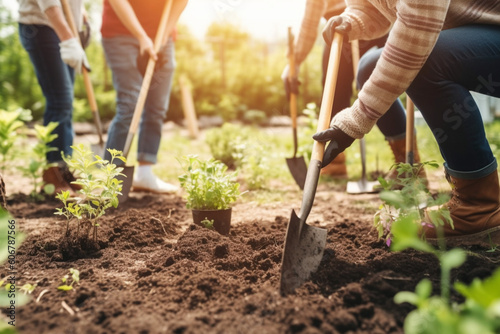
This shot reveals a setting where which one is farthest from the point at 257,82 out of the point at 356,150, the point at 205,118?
the point at 356,150

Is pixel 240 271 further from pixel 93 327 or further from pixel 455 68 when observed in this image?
pixel 455 68

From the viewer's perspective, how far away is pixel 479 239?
199cm

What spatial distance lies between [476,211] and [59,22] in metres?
2.93

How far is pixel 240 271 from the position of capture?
5.72ft

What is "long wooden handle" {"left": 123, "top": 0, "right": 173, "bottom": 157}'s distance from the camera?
3.21m

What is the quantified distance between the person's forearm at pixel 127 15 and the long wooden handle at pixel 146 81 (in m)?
0.17

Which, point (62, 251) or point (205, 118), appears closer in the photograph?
point (62, 251)

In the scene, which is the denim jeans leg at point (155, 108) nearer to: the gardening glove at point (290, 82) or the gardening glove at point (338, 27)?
the gardening glove at point (290, 82)

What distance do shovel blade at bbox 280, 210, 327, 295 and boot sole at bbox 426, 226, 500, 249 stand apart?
69cm

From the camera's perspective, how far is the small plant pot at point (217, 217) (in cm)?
233

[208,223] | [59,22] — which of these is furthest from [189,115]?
[208,223]

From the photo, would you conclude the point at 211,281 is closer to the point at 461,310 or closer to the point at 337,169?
the point at 461,310

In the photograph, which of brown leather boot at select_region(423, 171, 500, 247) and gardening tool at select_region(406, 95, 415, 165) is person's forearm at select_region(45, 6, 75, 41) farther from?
brown leather boot at select_region(423, 171, 500, 247)

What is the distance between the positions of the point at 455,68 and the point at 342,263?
3.13 ft
